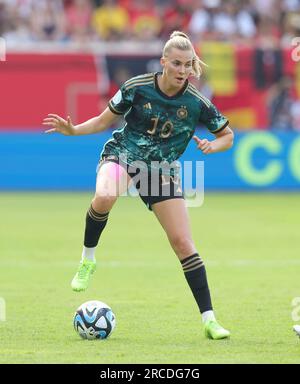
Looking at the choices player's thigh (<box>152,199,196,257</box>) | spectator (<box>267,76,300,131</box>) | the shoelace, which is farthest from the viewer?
spectator (<box>267,76,300,131</box>)

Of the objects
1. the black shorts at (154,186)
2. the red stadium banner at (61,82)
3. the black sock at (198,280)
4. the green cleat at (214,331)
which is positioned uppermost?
the red stadium banner at (61,82)

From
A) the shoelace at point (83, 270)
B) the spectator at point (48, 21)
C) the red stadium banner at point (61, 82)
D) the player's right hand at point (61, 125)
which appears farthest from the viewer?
the spectator at point (48, 21)

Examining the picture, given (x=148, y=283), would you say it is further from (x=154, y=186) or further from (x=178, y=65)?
(x=178, y=65)

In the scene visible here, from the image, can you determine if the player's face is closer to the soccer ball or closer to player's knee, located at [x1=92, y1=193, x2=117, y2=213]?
player's knee, located at [x1=92, y1=193, x2=117, y2=213]

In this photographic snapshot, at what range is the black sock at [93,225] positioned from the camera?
8.61 metres

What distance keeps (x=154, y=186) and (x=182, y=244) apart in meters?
0.54

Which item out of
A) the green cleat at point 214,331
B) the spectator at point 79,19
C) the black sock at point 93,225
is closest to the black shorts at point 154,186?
the black sock at point 93,225

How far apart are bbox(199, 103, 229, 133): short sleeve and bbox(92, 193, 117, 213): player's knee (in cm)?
100

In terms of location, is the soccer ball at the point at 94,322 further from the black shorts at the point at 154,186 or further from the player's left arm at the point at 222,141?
the player's left arm at the point at 222,141

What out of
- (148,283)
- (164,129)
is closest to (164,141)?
(164,129)

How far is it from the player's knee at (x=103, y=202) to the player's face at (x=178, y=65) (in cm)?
107

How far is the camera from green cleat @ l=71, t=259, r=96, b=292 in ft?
28.3

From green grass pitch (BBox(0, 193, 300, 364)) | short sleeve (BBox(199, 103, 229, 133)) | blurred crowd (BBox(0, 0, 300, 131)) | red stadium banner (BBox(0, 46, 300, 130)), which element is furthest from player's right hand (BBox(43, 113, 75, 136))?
blurred crowd (BBox(0, 0, 300, 131))

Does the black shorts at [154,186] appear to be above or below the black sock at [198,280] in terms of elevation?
above
